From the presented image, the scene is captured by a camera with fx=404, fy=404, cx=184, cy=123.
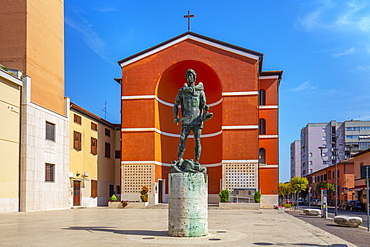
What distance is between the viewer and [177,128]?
43.3m

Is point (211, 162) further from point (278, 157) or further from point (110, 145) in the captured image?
point (110, 145)

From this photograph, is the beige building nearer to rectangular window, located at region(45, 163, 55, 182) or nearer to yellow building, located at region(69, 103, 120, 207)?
rectangular window, located at region(45, 163, 55, 182)

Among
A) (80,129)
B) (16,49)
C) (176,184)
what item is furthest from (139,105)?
(176,184)

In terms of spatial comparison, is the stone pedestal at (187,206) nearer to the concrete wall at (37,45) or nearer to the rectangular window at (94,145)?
the concrete wall at (37,45)

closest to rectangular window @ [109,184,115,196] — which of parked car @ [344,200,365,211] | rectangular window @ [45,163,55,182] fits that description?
rectangular window @ [45,163,55,182]

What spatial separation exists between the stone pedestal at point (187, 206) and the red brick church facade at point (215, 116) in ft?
84.4

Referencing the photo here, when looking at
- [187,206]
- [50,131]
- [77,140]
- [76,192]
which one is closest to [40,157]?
[50,131]

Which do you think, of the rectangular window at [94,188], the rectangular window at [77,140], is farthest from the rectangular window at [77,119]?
the rectangular window at [94,188]

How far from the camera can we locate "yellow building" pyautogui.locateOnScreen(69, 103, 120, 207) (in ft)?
117

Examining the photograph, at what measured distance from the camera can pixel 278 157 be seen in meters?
42.2

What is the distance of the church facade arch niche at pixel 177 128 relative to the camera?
133 feet

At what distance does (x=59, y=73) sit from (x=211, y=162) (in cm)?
1798

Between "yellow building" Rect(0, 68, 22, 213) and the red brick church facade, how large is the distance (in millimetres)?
13546

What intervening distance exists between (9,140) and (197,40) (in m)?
21.0
